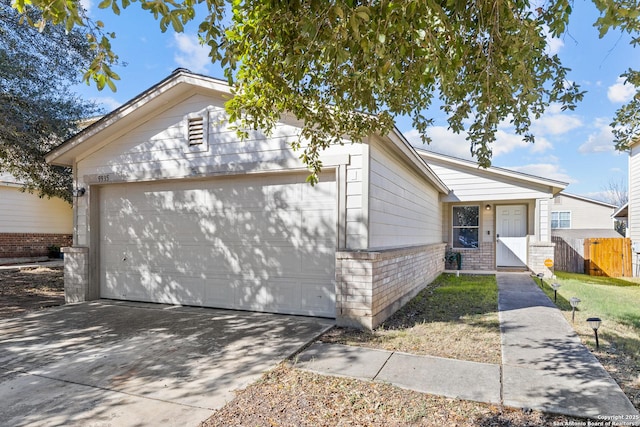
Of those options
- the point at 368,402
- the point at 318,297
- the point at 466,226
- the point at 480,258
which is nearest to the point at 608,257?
the point at 480,258

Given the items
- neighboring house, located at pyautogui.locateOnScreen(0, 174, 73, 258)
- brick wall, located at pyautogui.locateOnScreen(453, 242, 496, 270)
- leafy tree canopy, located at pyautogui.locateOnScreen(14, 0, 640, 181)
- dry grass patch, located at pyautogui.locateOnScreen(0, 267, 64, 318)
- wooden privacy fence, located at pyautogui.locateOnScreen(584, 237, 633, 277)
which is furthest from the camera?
neighboring house, located at pyautogui.locateOnScreen(0, 174, 73, 258)

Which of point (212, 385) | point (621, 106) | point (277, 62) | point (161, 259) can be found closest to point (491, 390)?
point (212, 385)

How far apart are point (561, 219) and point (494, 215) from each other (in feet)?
51.3

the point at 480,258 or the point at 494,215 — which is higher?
the point at 494,215

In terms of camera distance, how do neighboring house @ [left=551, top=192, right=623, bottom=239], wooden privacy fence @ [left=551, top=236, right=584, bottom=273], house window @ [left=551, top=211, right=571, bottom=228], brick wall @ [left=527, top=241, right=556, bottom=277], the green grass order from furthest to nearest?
house window @ [left=551, top=211, right=571, bottom=228] < neighboring house @ [left=551, top=192, right=623, bottom=239] < wooden privacy fence @ [left=551, top=236, right=584, bottom=273] < brick wall @ [left=527, top=241, right=556, bottom=277] < the green grass

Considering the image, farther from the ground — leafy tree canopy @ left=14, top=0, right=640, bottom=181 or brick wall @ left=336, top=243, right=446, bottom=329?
leafy tree canopy @ left=14, top=0, right=640, bottom=181

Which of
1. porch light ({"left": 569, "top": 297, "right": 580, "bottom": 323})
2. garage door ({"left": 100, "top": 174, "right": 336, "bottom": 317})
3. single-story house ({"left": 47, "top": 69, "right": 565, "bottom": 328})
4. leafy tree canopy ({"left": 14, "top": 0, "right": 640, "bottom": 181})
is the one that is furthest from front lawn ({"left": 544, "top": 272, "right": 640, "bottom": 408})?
garage door ({"left": 100, "top": 174, "right": 336, "bottom": 317})

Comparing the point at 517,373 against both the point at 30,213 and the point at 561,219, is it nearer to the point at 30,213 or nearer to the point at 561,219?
the point at 30,213

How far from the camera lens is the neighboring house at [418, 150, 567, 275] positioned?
1218 centimetres

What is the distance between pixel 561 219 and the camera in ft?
83.3

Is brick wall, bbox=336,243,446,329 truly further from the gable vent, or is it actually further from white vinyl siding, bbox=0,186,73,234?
white vinyl siding, bbox=0,186,73,234

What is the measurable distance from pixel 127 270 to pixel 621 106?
8.89m

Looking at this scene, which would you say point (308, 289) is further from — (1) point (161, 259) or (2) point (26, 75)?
(2) point (26, 75)

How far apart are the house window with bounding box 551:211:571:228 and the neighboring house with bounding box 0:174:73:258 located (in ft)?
96.1
